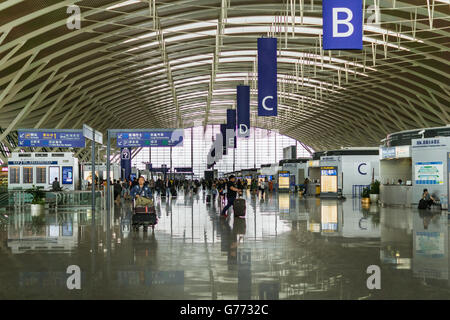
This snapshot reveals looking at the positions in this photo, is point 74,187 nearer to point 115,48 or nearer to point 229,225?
point 115,48

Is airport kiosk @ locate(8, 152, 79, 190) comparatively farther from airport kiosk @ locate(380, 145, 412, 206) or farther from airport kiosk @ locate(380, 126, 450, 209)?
airport kiosk @ locate(380, 126, 450, 209)

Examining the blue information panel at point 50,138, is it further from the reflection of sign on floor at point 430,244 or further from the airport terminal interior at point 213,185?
the reflection of sign on floor at point 430,244

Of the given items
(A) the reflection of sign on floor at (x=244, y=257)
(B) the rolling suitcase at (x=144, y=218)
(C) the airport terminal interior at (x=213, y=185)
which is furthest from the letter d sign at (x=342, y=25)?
(A) the reflection of sign on floor at (x=244, y=257)

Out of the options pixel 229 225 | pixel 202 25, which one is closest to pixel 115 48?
pixel 202 25

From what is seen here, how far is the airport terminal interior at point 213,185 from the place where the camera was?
7254 mm

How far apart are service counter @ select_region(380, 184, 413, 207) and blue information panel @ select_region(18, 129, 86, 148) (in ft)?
A: 51.0

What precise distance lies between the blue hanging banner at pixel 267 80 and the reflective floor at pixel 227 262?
24.5ft

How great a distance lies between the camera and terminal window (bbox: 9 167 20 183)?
28797 mm

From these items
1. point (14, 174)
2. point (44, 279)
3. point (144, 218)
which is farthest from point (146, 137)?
point (44, 279)

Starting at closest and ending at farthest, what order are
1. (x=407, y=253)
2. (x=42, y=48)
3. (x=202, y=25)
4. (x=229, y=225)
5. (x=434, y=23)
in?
(x=407, y=253), (x=229, y=225), (x=42, y=48), (x=434, y=23), (x=202, y=25)

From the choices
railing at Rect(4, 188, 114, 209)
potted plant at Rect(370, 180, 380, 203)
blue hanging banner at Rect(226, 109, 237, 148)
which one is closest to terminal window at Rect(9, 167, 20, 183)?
railing at Rect(4, 188, 114, 209)

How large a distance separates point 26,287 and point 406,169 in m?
26.4

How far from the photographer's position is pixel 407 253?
31.0 ft

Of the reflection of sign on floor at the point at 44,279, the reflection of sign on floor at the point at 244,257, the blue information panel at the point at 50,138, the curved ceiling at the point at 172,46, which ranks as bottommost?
the reflection of sign on floor at the point at 244,257
